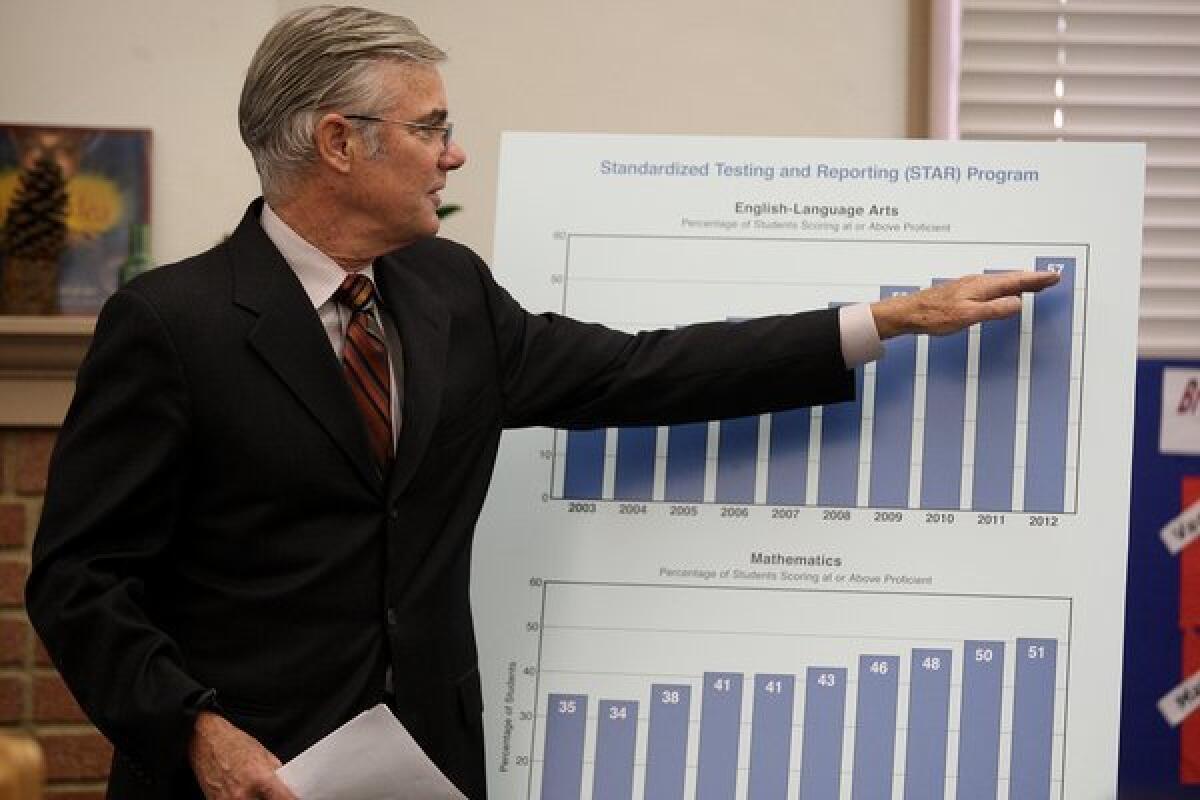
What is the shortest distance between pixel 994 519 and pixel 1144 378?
77 cm

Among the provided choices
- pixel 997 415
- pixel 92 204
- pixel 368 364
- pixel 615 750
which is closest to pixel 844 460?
pixel 997 415

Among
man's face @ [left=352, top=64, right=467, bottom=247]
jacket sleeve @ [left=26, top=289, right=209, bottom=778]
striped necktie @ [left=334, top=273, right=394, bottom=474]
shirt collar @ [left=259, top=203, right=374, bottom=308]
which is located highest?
man's face @ [left=352, top=64, right=467, bottom=247]

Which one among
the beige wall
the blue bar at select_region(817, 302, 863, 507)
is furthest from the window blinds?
the blue bar at select_region(817, 302, 863, 507)

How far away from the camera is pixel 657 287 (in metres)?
2.28

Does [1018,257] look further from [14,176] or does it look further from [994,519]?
[14,176]

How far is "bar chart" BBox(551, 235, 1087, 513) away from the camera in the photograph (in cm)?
217

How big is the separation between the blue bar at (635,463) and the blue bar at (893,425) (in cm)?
27

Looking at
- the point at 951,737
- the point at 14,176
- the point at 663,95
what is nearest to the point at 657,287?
the point at 951,737

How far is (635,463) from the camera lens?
7.41 ft

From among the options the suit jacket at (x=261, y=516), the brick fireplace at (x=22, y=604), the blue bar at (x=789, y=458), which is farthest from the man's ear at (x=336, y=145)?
the brick fireplace at (x=22, y=604)

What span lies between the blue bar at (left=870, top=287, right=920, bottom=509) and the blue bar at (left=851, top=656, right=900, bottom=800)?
196mm

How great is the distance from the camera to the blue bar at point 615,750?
2180mm

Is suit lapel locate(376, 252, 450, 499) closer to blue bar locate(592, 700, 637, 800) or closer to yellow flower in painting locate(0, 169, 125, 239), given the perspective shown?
blue bar locate(592, 700, 637, 800)

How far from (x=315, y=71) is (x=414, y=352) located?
1.08ft
